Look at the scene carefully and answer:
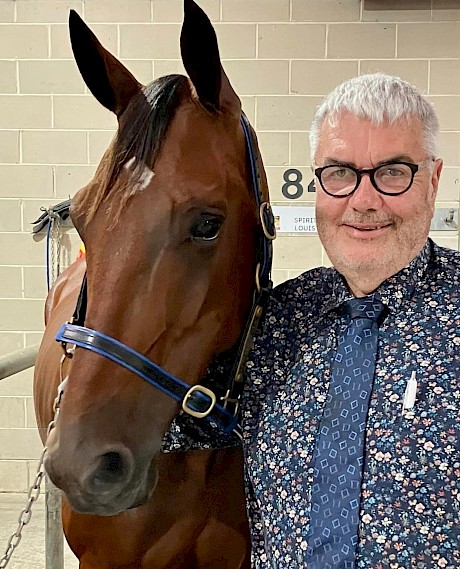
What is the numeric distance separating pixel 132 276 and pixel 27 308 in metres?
2.48

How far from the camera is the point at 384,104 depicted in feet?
3.03

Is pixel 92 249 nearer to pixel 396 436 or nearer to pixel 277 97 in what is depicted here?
pixel 396 436

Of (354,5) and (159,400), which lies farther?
(354,5)

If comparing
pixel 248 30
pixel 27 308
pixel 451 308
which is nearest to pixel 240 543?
pixel 451 308

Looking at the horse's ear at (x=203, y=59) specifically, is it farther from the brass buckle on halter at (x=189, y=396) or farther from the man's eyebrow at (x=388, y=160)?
the brass buckle on halter at (x=189, y=396)

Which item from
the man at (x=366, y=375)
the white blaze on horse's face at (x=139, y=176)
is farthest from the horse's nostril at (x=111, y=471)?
the white blaze on horse's face at (x=139, y=176)

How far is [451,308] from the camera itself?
89cm

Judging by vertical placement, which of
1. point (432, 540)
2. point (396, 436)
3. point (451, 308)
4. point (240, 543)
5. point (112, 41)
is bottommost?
point (240, 543)

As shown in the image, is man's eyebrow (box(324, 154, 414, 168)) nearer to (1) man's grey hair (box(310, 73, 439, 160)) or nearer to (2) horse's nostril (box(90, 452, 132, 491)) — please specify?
(1) man's grey hair (box(310, 73, 439, 160))

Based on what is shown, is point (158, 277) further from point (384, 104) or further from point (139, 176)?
point (384, 104)

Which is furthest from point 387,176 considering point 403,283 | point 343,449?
point 343,449

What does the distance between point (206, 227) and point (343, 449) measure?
1.14ft

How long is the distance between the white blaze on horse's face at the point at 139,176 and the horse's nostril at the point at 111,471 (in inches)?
13.5

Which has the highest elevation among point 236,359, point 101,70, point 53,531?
point 101,70
